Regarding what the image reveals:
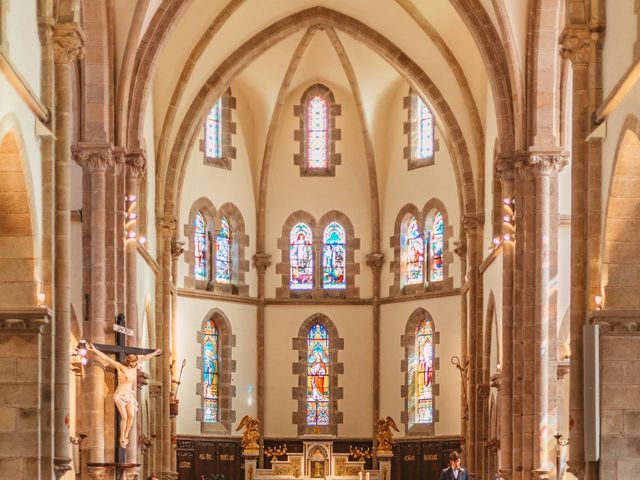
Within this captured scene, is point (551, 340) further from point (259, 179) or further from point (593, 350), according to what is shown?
point (259, 179)

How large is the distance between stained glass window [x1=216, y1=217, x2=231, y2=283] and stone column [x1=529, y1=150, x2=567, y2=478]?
14154 millimetres

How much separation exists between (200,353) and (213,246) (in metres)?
2.96

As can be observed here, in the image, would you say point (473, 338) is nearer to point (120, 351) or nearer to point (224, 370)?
point (224, 370)

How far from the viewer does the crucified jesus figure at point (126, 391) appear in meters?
27.6

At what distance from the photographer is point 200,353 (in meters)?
39.7

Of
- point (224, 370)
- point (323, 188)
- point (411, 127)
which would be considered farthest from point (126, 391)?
point (323, 188)

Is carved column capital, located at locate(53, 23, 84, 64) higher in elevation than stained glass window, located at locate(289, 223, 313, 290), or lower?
higher

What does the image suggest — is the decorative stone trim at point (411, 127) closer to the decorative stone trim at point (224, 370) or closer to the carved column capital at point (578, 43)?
the decorative stone trim at point (224, 370)

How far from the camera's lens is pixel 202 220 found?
1592 inches

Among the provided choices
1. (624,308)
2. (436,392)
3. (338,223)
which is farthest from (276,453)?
(624,308)

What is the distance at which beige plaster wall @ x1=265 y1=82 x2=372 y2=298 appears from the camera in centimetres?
4225

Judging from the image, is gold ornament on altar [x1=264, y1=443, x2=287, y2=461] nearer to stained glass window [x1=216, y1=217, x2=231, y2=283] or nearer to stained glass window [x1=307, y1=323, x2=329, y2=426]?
stained glass window [x1=307, y1=323, x2=329, y2=426]

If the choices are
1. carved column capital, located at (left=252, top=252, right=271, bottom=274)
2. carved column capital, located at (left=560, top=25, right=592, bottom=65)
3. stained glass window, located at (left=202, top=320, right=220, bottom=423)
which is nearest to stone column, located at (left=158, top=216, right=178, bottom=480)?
stained glass window, located at (left=202, top=320, right=220, bottom=423)

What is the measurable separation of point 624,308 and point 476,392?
15794 millimetres
